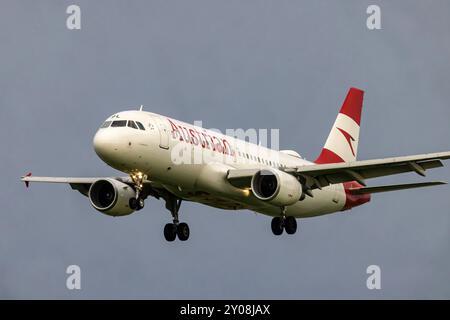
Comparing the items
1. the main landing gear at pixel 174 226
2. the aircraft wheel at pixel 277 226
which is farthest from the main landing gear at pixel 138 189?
the aircraft wheel at pixel 277 226

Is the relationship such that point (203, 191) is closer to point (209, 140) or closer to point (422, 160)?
point (209, 140)

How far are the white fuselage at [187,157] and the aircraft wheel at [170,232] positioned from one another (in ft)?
7.47

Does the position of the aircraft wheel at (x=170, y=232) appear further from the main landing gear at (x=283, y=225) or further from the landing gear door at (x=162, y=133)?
the landing gear door at (x=162, y=133)

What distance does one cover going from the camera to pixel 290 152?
209 feet

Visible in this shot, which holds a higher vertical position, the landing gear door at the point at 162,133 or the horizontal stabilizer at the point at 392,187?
the landing gear door at the point at 162,133

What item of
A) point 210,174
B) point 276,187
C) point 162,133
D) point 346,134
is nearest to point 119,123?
point 162,133

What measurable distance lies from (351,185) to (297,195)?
892cm

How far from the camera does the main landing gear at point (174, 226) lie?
194ft

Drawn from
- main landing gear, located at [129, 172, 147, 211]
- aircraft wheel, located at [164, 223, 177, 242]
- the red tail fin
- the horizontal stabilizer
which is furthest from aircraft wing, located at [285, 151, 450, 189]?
the red tail fin

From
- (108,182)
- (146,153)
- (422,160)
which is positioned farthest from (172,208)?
(422,160)

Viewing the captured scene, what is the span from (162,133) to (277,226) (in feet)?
30.0

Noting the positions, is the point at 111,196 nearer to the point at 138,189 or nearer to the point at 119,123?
the point at 138,189

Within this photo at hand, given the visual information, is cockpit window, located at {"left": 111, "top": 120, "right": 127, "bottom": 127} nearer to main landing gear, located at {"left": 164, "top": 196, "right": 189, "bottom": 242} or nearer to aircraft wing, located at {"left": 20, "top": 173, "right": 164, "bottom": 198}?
aircraft wing, located at {"left": 20, "top": 173, "right": 164, "bottom": 198}

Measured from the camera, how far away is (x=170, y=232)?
59094 millimetres
